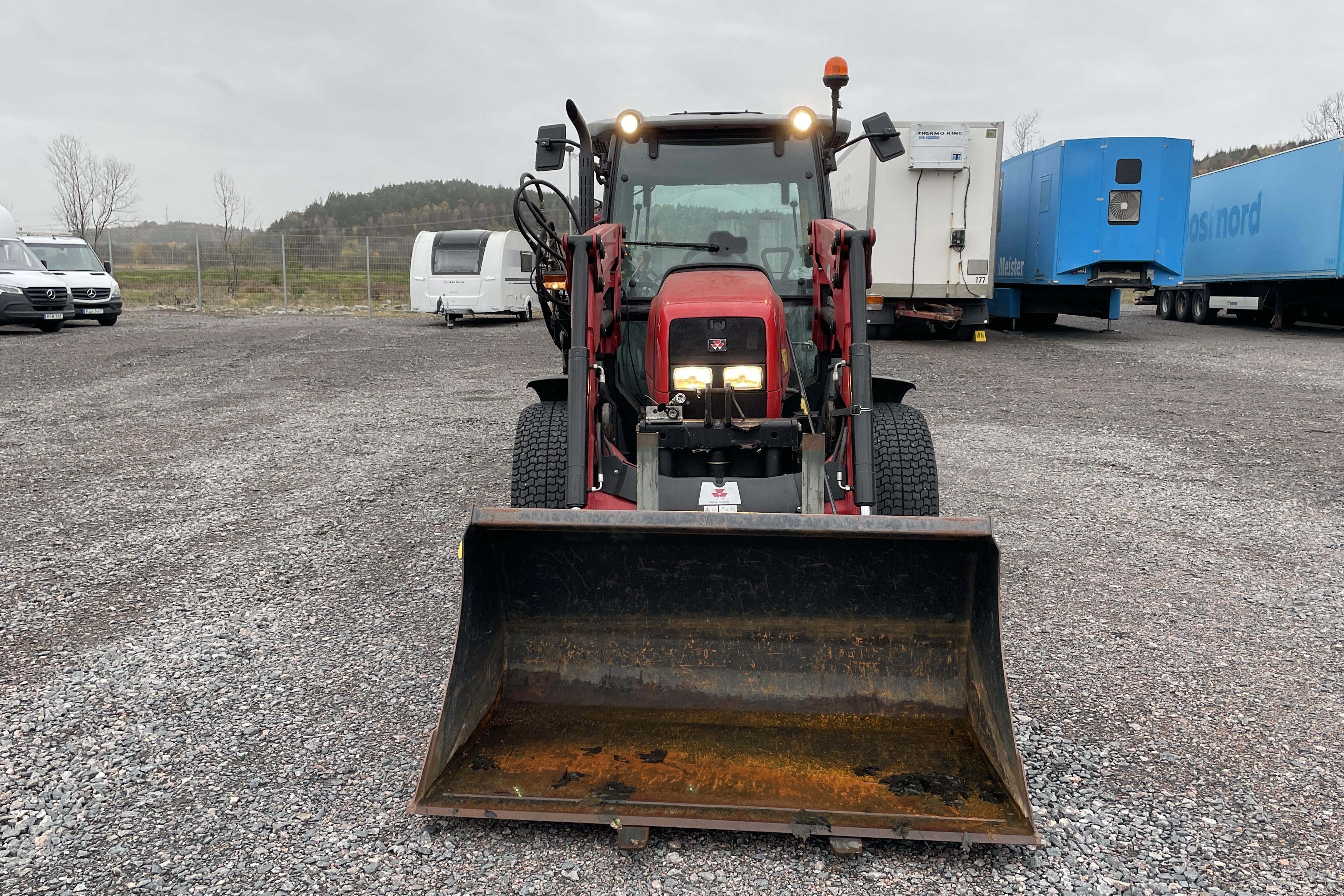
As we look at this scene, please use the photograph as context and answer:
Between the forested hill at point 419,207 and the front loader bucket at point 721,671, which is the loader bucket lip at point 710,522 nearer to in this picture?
the front loader bucket at point 721,671

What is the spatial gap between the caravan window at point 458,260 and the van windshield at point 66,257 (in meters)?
7.31

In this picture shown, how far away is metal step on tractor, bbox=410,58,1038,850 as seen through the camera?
2531 mm

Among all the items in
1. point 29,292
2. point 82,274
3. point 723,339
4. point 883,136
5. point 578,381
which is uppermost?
point 883,136

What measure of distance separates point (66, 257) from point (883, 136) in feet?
70.9

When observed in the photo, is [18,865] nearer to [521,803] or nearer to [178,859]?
[178,859]

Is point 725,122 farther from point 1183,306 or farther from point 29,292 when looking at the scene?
point 1183,306

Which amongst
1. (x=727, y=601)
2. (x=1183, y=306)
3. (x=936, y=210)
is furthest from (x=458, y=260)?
(x=727, y=601)

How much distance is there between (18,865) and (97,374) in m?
12.2

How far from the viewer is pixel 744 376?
4.09 m

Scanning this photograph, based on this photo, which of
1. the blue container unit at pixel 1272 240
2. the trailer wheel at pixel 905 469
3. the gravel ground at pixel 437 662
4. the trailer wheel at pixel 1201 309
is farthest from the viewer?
the trailer wheel at pixel 1201 309

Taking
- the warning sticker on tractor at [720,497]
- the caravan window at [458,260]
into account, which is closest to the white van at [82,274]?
the caravan window at [458,260]

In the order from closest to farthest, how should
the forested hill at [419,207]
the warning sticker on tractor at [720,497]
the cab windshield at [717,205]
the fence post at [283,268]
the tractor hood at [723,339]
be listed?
1. the warning sticker on tractor at [720,497]
2. the tractor hood at [723,339]
3. the cab windshield at [717,205]
4. the fence post at [283,268]
5. the forested hill at [419,207]

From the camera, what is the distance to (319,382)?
12148mm

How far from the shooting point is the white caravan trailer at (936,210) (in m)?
14.1
